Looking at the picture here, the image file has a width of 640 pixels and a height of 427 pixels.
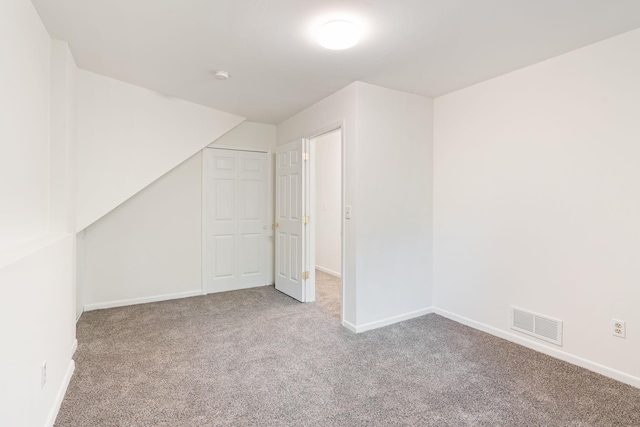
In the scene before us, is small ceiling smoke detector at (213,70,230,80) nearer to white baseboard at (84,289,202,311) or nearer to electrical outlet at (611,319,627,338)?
white baseboard at (84,289,202,311)

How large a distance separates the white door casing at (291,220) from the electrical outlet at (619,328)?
2.80 m

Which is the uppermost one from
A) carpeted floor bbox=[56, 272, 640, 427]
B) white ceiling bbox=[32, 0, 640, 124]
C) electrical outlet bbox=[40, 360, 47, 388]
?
white ceiling bbox=[32, 0, 640, 124]

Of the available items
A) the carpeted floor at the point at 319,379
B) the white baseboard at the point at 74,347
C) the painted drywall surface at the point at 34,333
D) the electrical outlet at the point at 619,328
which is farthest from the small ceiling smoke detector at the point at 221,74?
the electrical outlet at the point at 619,328

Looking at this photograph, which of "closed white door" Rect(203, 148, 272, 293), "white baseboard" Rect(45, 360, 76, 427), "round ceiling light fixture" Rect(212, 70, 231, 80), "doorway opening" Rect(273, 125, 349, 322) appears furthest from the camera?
"closed white door" Rect(203, 148, 272, 293)

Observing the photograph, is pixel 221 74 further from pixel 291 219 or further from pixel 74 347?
pixel 74 347

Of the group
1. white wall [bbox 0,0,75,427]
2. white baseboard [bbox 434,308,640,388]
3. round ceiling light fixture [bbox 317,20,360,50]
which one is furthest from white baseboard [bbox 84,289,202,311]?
round ceiling light fixture [bbox 317,20,360,50]

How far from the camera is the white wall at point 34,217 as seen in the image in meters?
1.36

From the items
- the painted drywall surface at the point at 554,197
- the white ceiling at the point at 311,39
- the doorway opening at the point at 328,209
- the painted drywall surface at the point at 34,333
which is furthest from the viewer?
the doorway opening at the point at 328,209

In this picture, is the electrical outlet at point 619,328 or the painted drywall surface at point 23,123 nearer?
the painted drywall surface at point 23,123

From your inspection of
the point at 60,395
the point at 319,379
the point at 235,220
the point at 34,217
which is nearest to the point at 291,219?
the point at 235,220

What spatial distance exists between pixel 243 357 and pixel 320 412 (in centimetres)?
92

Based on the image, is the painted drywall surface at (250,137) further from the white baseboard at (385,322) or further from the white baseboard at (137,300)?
the white baseboard at (385,322)

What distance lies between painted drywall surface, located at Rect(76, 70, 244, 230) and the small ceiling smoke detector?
3.11 feet

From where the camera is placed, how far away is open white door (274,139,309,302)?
13.1ft
